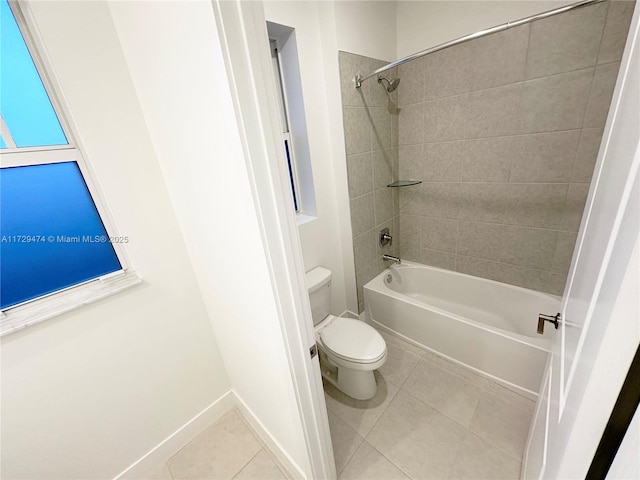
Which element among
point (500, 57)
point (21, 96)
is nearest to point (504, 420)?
point (500, 57)

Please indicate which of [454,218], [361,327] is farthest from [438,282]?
[361,327]

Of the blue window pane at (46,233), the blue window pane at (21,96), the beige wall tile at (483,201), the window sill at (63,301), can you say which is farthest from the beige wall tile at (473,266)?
the blue window pane at (21,96)

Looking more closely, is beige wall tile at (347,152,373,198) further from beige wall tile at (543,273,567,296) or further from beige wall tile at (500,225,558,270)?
beige wall tile at (543,273,567,296)

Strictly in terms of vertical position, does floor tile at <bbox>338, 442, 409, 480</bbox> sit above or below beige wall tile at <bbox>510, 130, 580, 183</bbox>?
below

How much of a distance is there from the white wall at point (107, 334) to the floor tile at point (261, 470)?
454 millimetres

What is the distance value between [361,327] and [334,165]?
107cm

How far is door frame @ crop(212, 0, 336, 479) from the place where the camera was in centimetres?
55

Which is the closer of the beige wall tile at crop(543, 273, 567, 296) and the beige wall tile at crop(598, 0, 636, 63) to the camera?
the beige wall tile at crop(598, 0, 636, 63)

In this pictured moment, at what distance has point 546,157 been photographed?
1568mm

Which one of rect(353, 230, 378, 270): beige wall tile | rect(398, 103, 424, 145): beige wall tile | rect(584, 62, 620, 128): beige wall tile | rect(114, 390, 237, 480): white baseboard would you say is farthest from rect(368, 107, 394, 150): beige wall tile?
rect(114, 390, 237, 480): white baseboard

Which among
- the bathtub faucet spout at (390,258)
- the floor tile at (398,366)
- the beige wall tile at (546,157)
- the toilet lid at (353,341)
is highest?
the beige wall tile at (546,157)

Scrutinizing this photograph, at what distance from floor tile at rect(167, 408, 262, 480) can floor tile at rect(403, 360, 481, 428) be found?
99 cm

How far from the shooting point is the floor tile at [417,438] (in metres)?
1.21

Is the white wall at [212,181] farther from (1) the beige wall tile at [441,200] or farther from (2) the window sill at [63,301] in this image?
(1) the beige wall tile at [441,200]
